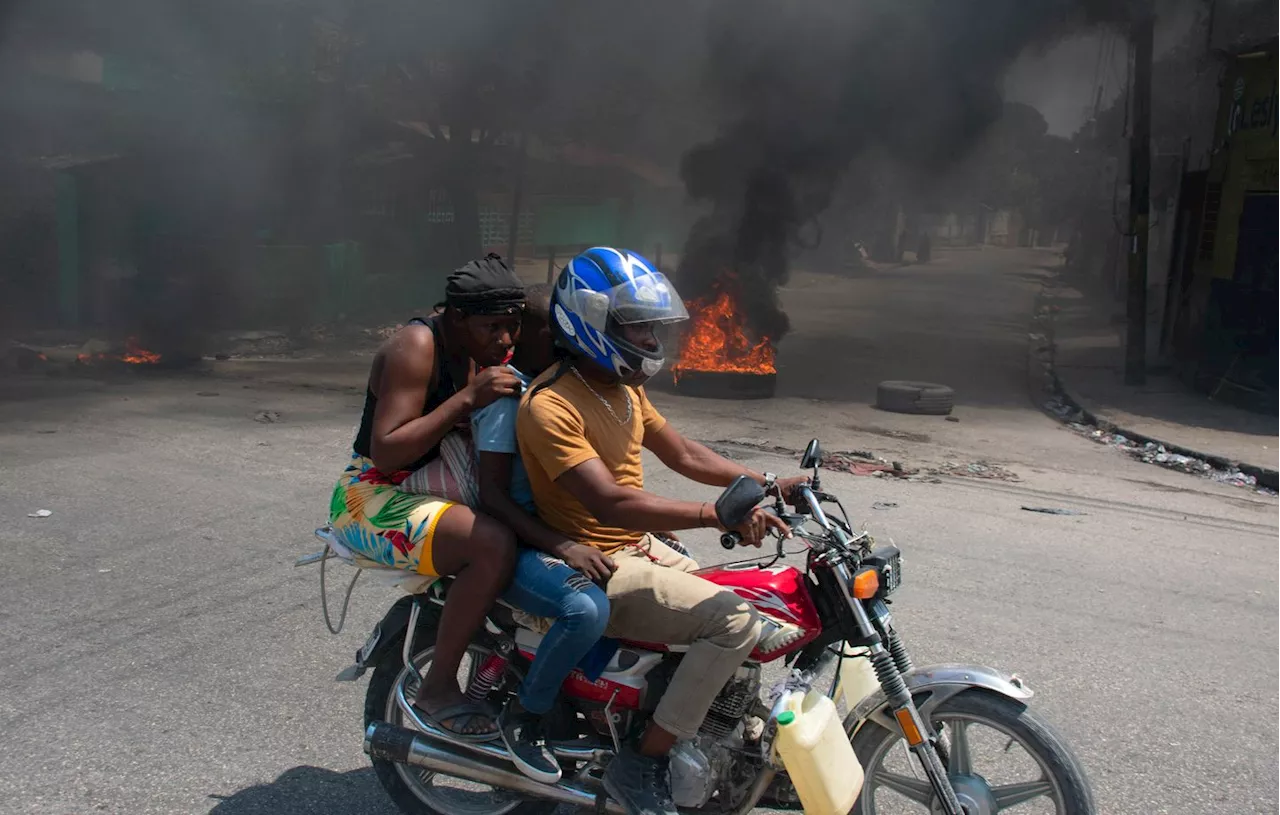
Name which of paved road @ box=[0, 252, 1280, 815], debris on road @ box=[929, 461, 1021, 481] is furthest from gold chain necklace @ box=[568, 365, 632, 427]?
debris on road @ box=[929, 461, 1021, 481]

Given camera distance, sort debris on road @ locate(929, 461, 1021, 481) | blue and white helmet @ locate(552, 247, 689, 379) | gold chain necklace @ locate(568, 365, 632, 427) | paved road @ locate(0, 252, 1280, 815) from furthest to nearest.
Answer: debris on road @ locate(929, 461, 1021, 481) < paved road @ locate(0, 252, 1280, 815) < gold chain necklace @ locate(568, 365, 632, 427) < blue and white helmet @ locate(552, 247, 689, 379)

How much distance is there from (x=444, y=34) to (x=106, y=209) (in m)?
6.23

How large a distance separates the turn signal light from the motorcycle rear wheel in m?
1.11

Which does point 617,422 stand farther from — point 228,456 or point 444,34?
point 444,34

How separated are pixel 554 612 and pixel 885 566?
0.81m

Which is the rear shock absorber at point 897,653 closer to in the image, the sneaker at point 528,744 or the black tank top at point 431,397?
the sneaker at point 528,744

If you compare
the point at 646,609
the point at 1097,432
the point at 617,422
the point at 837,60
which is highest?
the point at 837,60

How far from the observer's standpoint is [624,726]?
2891 millimetres

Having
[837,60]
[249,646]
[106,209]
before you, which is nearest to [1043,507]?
[249,646]

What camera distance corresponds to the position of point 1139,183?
13.2 m

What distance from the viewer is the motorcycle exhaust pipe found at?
9.45 ft

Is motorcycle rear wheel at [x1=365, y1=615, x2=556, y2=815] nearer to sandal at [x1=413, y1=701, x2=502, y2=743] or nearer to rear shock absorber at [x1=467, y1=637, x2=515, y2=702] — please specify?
rear shock absorber at [x1=467, y1=637, x2=515, y2=702]

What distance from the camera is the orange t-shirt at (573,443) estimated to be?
2754 mm

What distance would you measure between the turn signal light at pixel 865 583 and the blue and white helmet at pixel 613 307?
2.34 feet
